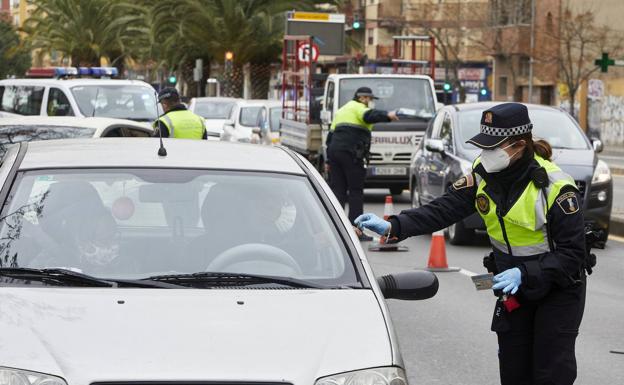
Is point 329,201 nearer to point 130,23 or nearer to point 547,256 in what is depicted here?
point 547,256

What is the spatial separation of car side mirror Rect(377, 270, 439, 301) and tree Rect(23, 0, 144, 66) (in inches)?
1698

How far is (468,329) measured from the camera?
10.0 m

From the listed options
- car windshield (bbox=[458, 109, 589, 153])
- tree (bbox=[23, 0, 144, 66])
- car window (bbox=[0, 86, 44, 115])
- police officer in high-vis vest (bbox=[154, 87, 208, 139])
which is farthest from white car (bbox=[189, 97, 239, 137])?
police officer in high-vis vest (bbox=[154, 87, 208, 139])

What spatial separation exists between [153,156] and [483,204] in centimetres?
145

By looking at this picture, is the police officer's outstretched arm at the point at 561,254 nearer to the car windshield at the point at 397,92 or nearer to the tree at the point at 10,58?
the car windshield at the point at 397,92

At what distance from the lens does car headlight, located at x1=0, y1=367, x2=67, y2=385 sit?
14.1ft

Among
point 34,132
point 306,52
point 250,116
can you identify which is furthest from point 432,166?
point 250,116

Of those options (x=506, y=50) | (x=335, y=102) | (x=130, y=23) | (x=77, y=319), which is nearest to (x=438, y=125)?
(x=335, y=102)

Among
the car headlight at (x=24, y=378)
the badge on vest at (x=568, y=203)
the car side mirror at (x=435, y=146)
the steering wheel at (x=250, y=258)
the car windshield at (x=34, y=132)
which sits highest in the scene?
the badge on vest at (x=568, y=203)

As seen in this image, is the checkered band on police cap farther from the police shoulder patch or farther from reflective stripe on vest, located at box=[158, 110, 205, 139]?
reflective stripe on vest, located at box=[158, 110, 205, 139]

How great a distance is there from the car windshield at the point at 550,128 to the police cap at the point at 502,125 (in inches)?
412

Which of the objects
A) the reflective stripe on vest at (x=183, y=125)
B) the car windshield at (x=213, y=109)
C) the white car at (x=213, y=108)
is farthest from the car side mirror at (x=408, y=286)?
the car windshield at (x=213, y=109)

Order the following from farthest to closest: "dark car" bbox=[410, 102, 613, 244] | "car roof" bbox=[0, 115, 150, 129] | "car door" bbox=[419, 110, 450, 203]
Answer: "car door" bbox=[419, 110, 450, 203]
"dark car" bbox=[410, 102, 613, 244]
"car roof" bbox=[0, 115, 150, 129]

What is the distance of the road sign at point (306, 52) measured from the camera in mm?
26219
